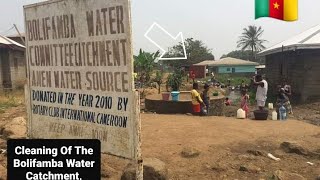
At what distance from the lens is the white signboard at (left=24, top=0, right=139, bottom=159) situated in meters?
3.04

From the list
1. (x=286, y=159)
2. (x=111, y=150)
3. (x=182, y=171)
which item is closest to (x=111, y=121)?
(x=111, y=150)

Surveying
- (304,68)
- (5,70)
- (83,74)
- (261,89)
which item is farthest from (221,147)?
(5,70)

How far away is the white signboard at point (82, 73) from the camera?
3041 mm

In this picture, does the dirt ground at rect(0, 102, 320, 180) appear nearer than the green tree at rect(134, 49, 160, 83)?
Yes

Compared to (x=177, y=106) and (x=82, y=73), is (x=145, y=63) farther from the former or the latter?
(x=82, y=73)

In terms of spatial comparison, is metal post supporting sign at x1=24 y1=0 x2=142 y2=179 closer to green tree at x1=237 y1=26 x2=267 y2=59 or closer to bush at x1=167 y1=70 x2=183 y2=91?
bush at x1=167 y1=70 x2=183 y2=91

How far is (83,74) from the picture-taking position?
3391 millimetres

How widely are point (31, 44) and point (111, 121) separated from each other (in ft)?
4.39

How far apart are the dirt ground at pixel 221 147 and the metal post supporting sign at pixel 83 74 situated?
1.85m

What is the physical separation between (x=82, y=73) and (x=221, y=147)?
4157 millimetres

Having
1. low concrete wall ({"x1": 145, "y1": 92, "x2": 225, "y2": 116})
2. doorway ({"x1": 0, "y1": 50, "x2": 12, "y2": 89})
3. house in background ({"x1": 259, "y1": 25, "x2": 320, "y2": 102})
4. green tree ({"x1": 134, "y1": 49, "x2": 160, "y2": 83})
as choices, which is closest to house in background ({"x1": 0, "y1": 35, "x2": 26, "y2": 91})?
doorway ({"x1": 0, "y1": 50, "x2": 12, "y2": 89})

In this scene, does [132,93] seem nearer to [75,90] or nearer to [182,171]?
[75,90]

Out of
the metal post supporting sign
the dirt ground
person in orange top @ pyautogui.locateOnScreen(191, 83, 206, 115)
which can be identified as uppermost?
the metal post supporting sign

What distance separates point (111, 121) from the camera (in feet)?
10.4
